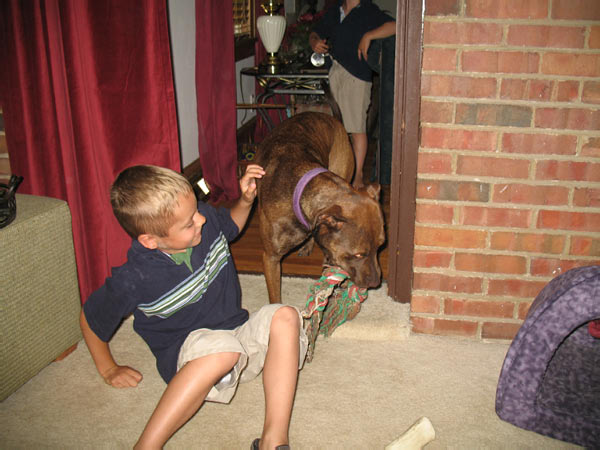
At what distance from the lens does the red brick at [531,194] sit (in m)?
1.96

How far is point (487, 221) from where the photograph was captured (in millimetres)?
2059

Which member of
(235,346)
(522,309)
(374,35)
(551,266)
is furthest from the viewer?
(374,35)

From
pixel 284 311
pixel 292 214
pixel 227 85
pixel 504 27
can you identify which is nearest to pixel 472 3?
pixel 504 27

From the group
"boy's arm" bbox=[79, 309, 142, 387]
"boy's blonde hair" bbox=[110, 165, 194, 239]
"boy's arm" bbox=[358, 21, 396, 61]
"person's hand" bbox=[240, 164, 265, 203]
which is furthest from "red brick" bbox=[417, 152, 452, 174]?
"boy's arm" bbox=[358, 21, 396, 61]

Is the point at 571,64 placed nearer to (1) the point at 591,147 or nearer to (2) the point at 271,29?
(1) the point at 591,147

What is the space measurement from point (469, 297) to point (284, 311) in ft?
3.10

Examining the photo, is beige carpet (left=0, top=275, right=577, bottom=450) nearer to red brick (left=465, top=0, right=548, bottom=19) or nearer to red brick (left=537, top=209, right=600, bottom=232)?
red brick (left=537, top=209, right=600, bottom=232)

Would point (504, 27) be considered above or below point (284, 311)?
above

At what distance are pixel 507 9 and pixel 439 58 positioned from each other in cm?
28

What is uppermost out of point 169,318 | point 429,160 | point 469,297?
point 429,160

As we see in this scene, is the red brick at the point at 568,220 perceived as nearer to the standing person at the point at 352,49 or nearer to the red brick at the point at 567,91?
the red brick at the point at 567,91

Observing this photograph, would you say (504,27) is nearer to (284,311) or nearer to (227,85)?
(284,311)

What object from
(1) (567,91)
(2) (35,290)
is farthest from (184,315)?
(1) (567,91)

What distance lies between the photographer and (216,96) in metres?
4.32
